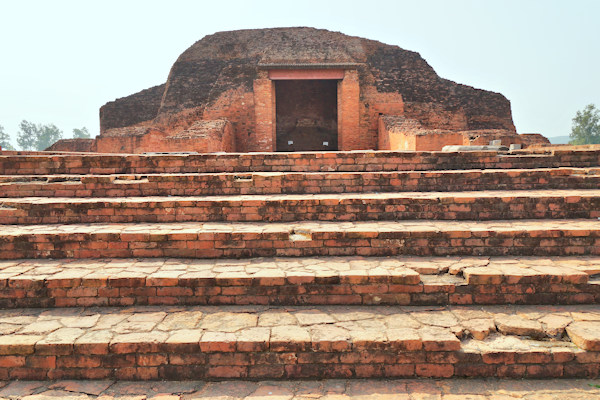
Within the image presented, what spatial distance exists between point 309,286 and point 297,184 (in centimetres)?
197

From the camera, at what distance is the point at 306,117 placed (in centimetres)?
1465

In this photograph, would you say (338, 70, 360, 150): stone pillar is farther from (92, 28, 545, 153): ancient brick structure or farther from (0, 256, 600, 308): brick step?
(0, 256, 600, 308): brick step

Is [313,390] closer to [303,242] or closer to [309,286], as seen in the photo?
[309,286]

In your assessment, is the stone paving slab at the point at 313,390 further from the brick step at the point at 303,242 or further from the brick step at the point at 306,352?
the brick step at the point at 303,242

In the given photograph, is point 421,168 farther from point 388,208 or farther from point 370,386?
point 370,386

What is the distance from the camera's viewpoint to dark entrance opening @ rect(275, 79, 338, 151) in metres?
14.5

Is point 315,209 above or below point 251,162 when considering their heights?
below

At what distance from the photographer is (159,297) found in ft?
9.87

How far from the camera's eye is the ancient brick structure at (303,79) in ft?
36.6

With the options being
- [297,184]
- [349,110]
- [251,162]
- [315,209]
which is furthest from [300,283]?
[349,110]

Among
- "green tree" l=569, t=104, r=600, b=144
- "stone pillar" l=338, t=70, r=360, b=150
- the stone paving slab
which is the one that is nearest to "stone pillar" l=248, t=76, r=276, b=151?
"stone pillar" l=338, t=70, r=360, b=150

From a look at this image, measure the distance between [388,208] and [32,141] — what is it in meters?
75.7

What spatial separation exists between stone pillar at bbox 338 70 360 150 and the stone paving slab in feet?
31.1

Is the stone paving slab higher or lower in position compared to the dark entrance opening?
lower
